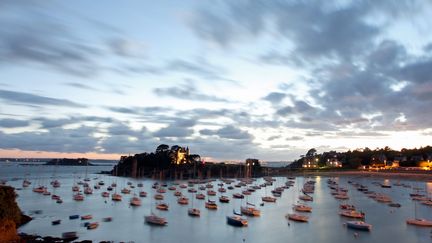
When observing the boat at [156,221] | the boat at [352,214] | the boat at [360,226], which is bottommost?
the boat at [156,221]

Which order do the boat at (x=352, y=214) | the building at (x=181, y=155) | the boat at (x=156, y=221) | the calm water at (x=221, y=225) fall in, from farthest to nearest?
the building at (x=181, y=155), the boat at (x=352, y=214), the boat at (x=156, y=221), the calm water at (x=221, y=225)

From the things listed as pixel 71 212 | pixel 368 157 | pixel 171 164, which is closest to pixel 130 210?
pixel 71 212

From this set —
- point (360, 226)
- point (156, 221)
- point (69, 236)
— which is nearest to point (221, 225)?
point (156, 221)

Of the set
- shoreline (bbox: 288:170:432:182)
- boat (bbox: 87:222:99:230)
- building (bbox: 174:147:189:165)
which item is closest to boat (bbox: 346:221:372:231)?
boat (bbox: 87:222:99:230)

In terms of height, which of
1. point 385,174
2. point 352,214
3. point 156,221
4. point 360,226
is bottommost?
point 156,221

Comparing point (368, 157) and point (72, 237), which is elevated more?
point (368, 157)

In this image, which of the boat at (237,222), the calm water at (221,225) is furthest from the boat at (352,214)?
the boat at (237,222)

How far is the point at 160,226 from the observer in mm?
50031

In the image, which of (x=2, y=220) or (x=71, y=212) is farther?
(x=71, y=212)

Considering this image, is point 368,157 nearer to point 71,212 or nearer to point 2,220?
point 71,212

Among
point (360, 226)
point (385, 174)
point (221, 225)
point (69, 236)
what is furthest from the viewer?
point (385, 174)

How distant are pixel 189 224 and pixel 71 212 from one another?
68.1 ft

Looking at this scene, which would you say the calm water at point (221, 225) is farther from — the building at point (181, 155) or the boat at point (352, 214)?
the building at point (181, 155)

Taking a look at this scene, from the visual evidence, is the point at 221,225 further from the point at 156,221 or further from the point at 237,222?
the point at 156,221
